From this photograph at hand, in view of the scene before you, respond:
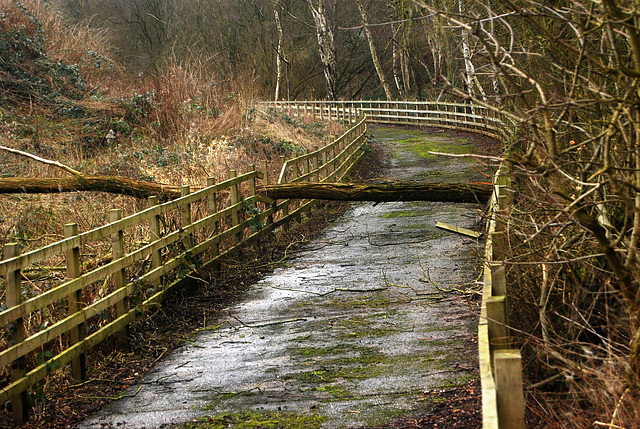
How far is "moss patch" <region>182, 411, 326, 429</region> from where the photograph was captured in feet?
18.4

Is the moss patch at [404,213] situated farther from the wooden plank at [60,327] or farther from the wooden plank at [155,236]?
the wooden plank at [60,327]

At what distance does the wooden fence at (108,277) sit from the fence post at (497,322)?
3.54 metres

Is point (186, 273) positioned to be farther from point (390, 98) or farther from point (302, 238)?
point (390, 98)

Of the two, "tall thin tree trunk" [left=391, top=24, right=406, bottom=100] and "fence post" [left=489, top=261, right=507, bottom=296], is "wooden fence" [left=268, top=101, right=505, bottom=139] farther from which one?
"fence post" [left=489, top=261, right=507, bottom=296]

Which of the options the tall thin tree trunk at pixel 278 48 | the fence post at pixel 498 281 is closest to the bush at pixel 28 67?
the tall thin tree trunk at pixel 278 48

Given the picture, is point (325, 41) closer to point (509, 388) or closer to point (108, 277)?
point (108, 277)

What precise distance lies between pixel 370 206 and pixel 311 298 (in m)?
7.13

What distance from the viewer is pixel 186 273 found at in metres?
9.27

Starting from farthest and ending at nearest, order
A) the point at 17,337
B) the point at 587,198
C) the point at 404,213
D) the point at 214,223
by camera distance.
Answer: the point at 404,213 < the point at 214,223 < the point at 17,337 < the point at 587,198

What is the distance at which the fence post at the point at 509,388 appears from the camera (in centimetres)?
316

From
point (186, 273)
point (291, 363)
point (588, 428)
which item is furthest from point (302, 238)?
point (588, 428)

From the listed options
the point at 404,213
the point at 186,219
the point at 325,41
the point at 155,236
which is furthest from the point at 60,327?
the point at 325,41

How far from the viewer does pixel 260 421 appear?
226 inches

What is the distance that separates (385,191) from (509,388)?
838cm
